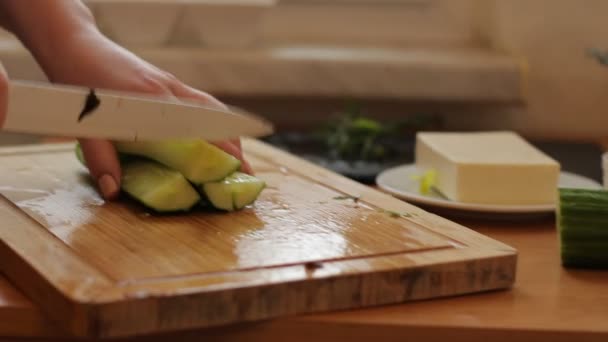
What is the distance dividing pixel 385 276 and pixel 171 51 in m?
1.06

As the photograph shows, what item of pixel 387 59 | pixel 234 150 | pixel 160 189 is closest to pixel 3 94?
pixel 160 189

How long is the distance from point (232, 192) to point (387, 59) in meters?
0.86

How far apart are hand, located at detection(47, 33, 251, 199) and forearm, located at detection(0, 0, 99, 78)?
0.04ft

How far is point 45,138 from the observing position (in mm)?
1715

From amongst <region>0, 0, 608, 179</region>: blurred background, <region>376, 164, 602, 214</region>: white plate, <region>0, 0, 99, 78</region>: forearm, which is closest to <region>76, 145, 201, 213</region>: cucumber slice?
<region>0, 0, 99, 78</region>: forearm

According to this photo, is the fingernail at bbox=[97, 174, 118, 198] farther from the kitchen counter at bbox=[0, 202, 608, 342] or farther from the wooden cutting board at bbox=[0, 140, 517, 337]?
the kitchen counter at bbox=[0, 202, 608, 342]

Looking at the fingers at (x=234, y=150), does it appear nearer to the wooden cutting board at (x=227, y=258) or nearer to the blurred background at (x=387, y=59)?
the wooden cutting board at (x=227, y=258)

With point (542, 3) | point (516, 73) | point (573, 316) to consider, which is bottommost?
point (573, 316)

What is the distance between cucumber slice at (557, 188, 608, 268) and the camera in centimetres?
99

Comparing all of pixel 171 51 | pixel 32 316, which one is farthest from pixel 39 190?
pixel 171 51

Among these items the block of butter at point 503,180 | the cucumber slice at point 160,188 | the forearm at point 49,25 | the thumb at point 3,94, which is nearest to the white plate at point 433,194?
the block of butter at point 503,180

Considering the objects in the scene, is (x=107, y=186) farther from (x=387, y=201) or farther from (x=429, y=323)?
(x=429, y=323)

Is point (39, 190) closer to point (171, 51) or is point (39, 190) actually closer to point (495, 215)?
point (495, 215)

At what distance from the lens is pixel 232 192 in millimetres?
1056
